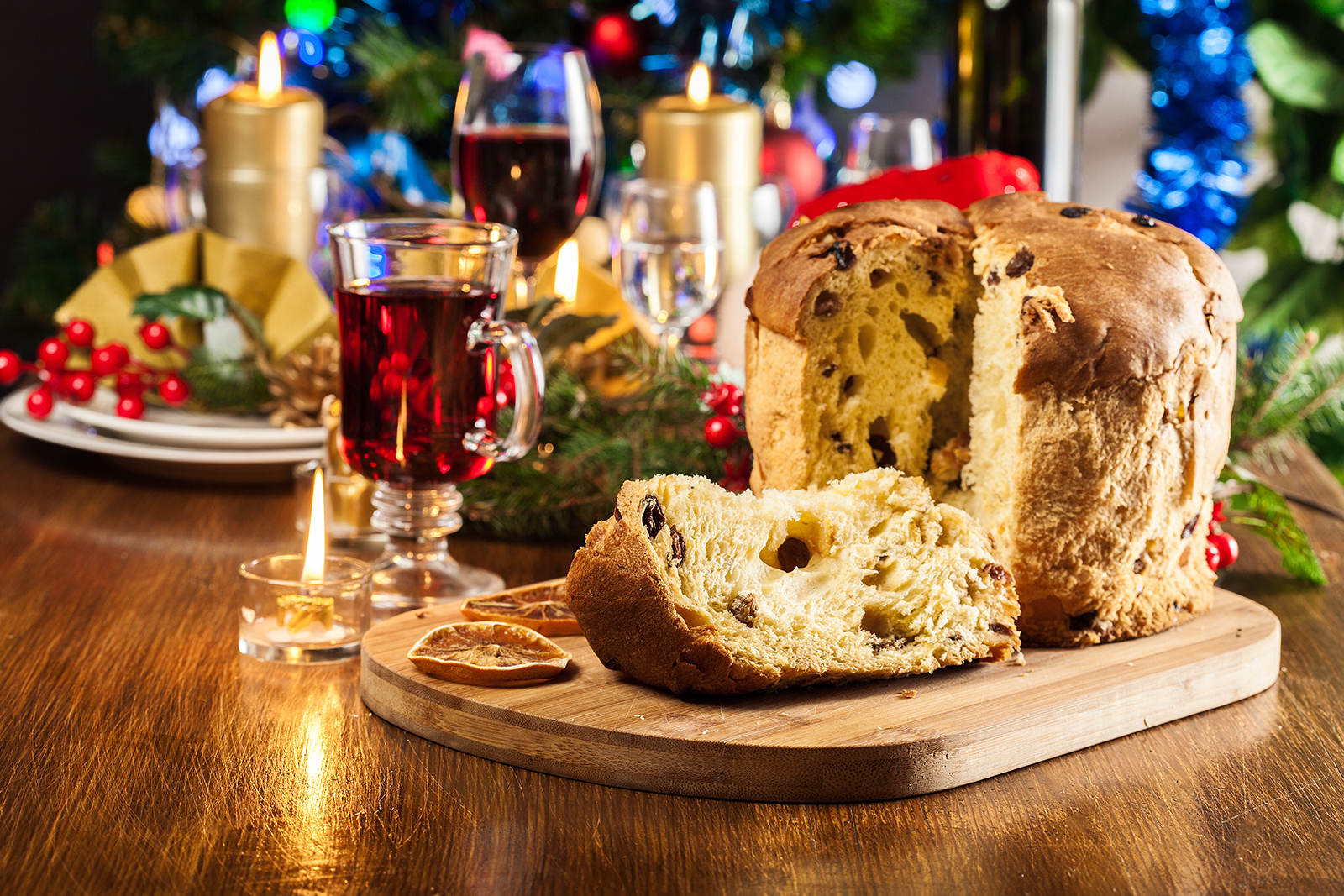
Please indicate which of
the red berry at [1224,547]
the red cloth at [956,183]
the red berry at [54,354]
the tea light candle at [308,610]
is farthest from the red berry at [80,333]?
the red berry at [1224,547]

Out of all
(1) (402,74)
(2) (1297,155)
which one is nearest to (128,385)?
(1) (402,74)

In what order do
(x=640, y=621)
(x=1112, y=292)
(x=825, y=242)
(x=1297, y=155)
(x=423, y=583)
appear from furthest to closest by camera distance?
(x=1297, y=155) < (x=423, y=583) < (x=825, y=242) < (x=1112, y=292) < (x=640, y=621)

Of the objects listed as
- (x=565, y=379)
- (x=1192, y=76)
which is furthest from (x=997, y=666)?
(x=1192, y=76)

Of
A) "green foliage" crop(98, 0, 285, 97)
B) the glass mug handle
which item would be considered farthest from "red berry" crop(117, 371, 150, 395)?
"green foliage" crop(98, 0, 285, 97)

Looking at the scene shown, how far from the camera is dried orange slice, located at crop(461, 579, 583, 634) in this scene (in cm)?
127

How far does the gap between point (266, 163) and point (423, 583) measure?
3.10 feet

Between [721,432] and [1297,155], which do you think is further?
[1297,155]

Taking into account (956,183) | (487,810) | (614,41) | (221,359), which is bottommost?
(487,810)

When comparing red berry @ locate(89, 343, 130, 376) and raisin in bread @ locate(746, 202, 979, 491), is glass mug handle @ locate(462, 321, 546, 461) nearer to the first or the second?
raisin in bread @ locate(746, 202, 979, 491)

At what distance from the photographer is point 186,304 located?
1.87m

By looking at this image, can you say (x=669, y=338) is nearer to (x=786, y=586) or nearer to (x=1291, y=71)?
(x=786, y=586)

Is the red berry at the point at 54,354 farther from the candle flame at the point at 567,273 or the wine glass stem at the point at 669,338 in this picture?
the wine glass stem at the point at 669,338

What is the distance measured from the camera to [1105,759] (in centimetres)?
111

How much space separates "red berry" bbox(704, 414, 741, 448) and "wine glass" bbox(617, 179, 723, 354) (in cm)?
32
